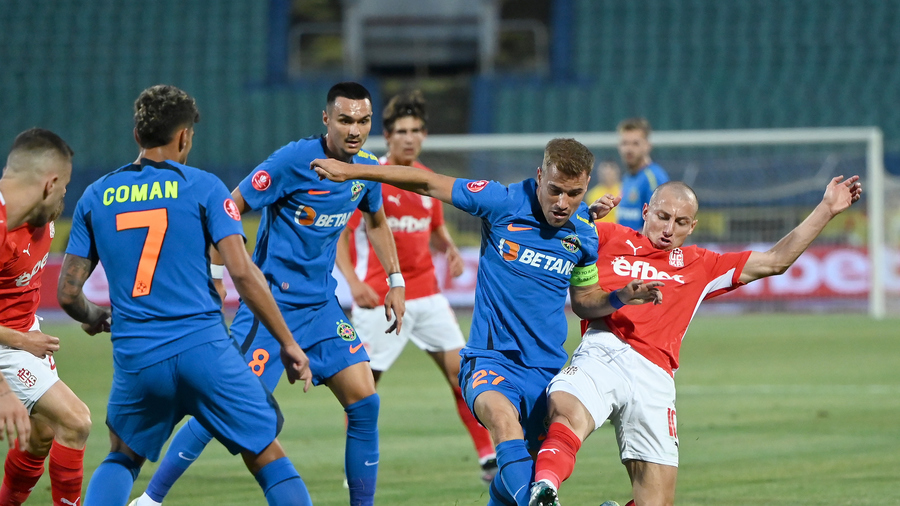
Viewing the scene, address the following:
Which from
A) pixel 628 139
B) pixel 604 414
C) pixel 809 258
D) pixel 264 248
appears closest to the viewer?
pixel 604 414

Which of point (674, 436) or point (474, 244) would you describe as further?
point (474, 244)

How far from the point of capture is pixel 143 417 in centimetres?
386

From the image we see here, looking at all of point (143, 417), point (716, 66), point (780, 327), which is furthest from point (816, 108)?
point (143, 417)

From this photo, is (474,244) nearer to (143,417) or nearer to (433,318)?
(433,318)

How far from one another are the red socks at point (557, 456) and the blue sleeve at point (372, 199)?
1.82m

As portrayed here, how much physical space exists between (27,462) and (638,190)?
243 inches

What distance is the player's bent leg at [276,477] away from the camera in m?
3.82

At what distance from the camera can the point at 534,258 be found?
4641 mm

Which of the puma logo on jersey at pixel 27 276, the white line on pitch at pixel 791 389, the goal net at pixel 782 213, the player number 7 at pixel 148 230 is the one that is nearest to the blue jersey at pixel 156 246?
the player number 7 at pixel 148 230

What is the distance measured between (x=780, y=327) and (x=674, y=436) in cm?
1203

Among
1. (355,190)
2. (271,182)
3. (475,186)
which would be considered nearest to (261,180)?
(271,182)

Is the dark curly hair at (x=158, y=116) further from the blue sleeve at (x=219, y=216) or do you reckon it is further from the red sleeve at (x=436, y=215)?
the red sleeve at (x=436, y=215)

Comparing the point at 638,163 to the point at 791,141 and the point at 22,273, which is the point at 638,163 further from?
the point at 791,141

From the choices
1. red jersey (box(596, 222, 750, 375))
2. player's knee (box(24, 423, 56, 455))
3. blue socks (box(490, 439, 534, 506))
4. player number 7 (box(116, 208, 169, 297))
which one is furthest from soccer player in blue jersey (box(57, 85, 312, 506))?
red jersey (box(596, 222, 750, 375))
